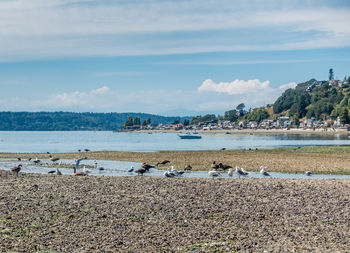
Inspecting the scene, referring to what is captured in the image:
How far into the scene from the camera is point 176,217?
701 inches

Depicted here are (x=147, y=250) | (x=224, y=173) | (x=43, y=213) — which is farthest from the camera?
(x=224, y=173)

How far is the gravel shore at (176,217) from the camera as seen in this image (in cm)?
1409

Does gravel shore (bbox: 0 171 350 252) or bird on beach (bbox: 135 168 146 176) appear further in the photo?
bird on beach (bbox: 135 168 146 176)

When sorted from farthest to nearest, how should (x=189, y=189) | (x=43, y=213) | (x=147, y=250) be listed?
(x=189, y=189) < (x=43, y=213) < (x=147, y=250)

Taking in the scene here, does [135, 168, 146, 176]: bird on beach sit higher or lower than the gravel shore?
lower

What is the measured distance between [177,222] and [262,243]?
3.99 metres

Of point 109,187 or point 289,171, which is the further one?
point 289,171

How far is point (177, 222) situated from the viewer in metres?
17.1

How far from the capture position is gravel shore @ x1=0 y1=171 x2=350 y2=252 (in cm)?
1409

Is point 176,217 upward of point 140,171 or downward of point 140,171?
upward

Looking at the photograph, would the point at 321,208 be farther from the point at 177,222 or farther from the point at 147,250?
the point at 147,250

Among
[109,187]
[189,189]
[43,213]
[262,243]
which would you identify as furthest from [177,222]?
[109,187]

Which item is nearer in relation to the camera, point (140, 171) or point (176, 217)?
point (176, 217)

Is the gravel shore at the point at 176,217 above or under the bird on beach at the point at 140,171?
above
